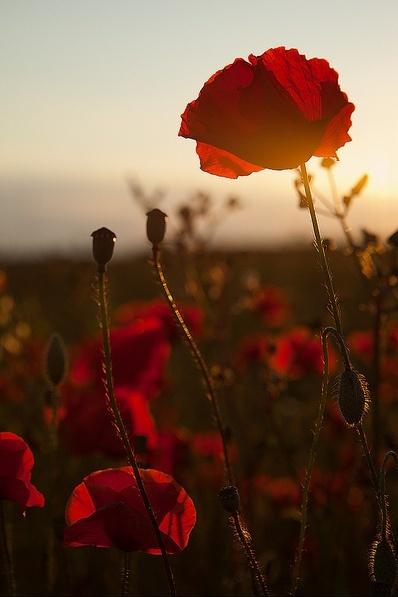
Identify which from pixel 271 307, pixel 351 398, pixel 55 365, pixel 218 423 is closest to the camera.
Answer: pixel 351 398

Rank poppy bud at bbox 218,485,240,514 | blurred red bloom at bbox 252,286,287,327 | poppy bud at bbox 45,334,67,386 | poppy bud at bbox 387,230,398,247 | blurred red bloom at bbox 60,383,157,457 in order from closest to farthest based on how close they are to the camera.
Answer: poppy bud at bbox 218,485,240,514 < poppy bud at bbox 387,230,398,247 < poppy bud at bbox 45,334,67,386 < blurred red bloom at bbox 60,383,157,457 < blurred red bloom at bbox 252,286,287,327

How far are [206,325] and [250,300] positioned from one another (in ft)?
1.20

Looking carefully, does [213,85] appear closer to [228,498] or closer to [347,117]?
[347,117]

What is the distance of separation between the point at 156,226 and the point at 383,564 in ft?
2.09

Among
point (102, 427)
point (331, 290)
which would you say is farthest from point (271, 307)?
point (331, 290)

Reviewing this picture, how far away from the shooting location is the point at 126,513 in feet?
4.17

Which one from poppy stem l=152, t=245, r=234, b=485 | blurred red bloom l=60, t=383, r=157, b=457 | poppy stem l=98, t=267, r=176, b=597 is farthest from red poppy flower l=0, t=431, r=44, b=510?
blurred red bloom l=60, t=383, r=157, b=457

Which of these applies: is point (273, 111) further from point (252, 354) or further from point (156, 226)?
point (252, 354)

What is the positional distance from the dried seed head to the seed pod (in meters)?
0.19

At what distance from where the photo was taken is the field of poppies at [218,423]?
1.30 m

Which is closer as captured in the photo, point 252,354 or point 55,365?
point 55,365

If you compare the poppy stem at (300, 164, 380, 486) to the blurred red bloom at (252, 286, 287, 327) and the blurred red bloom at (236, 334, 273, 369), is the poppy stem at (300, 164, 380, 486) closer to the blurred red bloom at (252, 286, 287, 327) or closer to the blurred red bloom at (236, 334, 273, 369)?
the blurred red bloom at (236, 334, 273, 369)

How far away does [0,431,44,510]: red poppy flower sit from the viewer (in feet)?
4.41

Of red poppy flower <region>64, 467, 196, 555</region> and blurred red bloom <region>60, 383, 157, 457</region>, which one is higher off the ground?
blurred red bloom <region>60, 383, 157, 457</region>
